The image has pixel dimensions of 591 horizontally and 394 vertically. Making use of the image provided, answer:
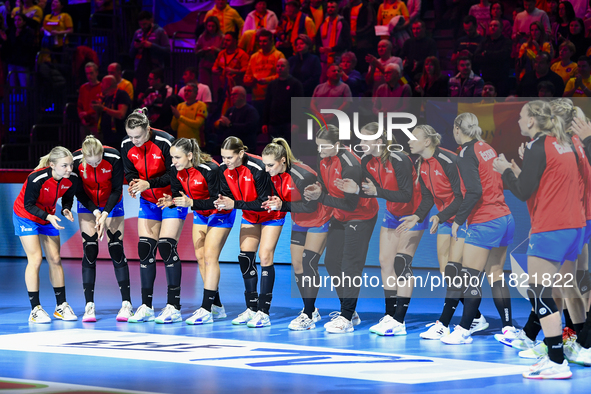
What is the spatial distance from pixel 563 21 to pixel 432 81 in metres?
2.28

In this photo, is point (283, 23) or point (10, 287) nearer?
point (10, 287)

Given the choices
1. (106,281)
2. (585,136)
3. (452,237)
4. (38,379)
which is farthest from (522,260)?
(38,379)

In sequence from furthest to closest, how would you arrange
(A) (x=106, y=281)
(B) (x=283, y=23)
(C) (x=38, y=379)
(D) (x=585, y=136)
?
(B) (x=283, y=23) < (A) (x=106, y=281) < (D) (x=585, y=136) < (C) (x=38, y=379)

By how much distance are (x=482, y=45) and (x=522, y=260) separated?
3.82 metres

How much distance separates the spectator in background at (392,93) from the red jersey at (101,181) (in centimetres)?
471

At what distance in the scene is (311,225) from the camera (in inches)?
270

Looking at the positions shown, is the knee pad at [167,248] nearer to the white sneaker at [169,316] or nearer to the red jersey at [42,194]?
the white sneaker at [169,316]

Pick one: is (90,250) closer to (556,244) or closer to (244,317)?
(244,317)

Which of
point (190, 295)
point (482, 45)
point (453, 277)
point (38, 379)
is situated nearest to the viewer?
point (38, 379)

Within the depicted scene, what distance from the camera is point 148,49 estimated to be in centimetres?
1327

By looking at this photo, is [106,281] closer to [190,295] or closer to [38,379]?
[190,295]

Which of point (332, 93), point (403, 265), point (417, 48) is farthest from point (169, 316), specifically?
point (417, 48)

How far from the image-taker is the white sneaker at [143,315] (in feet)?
22.8

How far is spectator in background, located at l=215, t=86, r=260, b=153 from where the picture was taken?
11.3 meters
